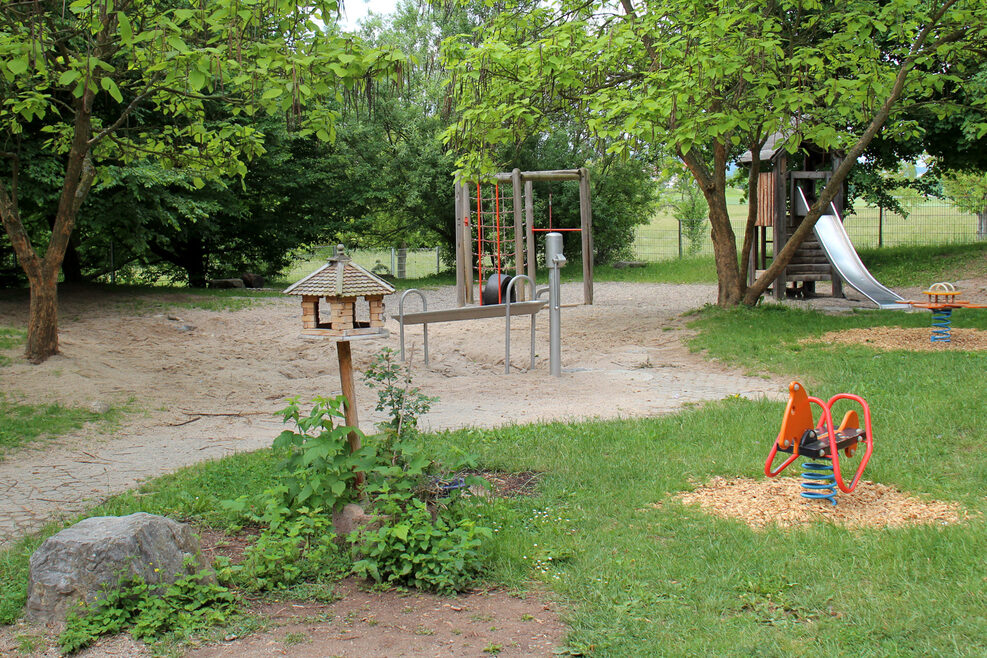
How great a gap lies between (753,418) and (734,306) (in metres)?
6.94

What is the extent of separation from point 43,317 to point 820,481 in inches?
310

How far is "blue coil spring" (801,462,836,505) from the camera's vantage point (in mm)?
4887

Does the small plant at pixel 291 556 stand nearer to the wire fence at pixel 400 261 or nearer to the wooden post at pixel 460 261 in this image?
the wooden post at pixel 460 261

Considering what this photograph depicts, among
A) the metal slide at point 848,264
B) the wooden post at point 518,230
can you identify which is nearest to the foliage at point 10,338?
the wooden post at point 518,230

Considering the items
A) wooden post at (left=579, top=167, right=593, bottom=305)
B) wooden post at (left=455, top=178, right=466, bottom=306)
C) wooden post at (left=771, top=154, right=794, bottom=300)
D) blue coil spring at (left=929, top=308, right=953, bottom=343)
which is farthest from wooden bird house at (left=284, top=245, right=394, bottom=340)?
wooden post at (left=771, top=154, right=794, bottom=300)

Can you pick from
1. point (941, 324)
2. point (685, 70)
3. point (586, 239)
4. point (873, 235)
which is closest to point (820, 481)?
point (685, 70)

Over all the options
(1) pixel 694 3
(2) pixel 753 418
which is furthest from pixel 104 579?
(1) pixel 694 3

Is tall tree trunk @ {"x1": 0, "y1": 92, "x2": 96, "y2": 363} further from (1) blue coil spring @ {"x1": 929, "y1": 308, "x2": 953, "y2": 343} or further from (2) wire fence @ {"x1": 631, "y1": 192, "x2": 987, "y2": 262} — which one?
(2) wire fence @ {"x1": 631, "y1": 192, "x2": 987, "y2": 262}

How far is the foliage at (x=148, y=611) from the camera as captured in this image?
357 centimetres

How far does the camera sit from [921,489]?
16.6 feet

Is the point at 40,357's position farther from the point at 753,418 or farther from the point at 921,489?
the point at 921,489

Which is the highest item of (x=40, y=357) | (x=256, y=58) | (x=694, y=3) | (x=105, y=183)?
(x=694, y=3)

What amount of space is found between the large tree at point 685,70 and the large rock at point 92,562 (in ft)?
20.9

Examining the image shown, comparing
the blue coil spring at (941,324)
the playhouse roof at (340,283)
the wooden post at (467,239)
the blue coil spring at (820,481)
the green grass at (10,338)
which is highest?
the wooden post at (467,239)
